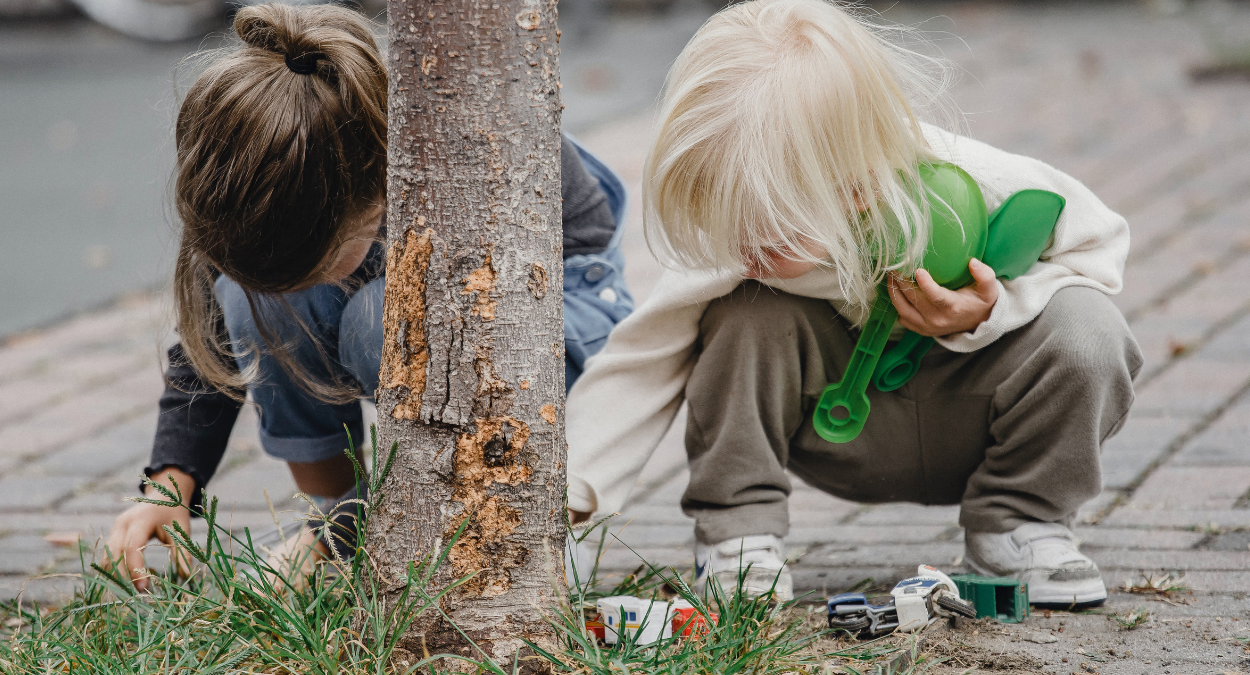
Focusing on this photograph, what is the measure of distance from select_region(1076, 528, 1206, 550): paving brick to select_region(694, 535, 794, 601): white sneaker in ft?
2.03

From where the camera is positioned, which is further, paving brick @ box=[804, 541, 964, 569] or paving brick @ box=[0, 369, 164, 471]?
paving brick @ box=[0, 369, 164, 471]

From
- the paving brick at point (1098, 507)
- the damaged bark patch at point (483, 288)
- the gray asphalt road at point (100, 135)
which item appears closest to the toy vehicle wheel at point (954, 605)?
the paving brick at point (1098, 507)

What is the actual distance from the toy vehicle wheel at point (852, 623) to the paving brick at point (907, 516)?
0.82 m

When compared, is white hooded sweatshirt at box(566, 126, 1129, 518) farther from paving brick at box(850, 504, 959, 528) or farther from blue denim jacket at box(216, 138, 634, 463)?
paving brick at box(850, 504, 959, 528)

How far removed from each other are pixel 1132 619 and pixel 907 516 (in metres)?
0.76

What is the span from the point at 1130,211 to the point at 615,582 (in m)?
3.20

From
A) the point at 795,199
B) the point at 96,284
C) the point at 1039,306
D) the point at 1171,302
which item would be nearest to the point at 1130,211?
the point at 1171,302

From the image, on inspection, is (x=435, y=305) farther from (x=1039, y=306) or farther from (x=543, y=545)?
(x=1039, y=306)

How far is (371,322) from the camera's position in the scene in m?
2.04

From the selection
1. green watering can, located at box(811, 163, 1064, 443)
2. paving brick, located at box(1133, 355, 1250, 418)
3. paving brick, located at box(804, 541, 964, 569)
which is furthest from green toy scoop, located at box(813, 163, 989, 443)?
paving brick, located at box(1133, 355, 1250, 418)

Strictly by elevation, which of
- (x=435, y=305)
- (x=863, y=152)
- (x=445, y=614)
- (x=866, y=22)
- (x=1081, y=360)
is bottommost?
(x=445, y=614)

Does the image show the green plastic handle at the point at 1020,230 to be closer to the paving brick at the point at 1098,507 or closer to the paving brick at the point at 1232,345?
the paving brick at the point at 1098,507

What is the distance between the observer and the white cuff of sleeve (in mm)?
1971

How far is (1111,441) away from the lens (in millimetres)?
2770
